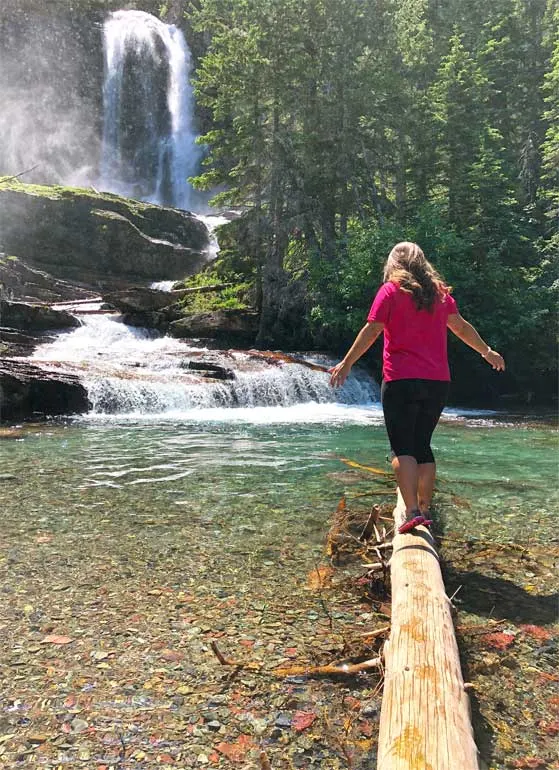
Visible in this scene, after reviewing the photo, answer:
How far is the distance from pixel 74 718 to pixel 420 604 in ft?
5.80

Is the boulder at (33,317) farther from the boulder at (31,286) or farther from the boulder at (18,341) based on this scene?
the boulder at (31,286)

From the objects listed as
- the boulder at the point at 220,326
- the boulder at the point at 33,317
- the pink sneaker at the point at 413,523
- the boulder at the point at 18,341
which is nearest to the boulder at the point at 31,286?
the boulder at the point at 33,317

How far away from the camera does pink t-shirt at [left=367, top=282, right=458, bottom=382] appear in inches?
165

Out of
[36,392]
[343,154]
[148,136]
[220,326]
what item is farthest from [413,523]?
[148,136]

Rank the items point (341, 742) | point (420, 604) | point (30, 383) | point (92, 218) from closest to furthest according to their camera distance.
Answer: point (341, 742), point (420, 604), point (30, 383), point (92, 218)

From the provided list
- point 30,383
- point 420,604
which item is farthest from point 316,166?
point 420,604

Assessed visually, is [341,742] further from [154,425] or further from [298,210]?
[298,210]

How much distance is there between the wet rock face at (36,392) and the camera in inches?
609

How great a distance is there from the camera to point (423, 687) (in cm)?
230

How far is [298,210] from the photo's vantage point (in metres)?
27.5

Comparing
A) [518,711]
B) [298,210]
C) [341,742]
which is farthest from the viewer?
[298,210]

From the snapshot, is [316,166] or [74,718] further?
[316,166]

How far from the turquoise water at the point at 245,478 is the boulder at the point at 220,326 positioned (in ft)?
38.0

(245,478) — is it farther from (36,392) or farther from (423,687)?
(36,392)
